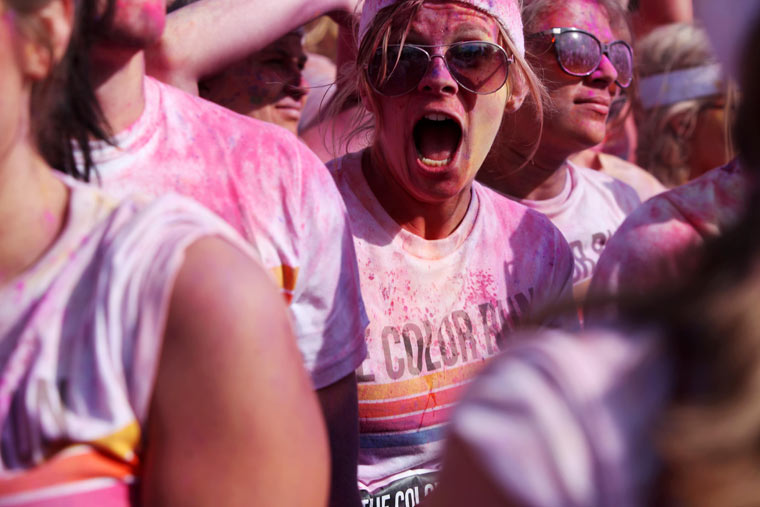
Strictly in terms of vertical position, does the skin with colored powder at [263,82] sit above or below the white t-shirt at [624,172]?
above

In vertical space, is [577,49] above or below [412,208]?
above

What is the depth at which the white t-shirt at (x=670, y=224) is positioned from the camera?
1.93 meters

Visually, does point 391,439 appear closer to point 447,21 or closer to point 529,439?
point 447,21

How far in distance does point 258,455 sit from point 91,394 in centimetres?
22

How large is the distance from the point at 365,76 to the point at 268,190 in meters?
0.87

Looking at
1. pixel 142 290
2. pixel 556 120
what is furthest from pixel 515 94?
pixel 142 290

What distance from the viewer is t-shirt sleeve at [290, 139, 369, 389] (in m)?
1.85

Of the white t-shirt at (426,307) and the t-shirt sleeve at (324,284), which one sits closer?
the t-shirt sleeve at (324,284)

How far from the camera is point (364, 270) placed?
7.90ft

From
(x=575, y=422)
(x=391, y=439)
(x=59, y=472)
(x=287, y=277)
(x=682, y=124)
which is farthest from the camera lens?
(x=682, y=124)

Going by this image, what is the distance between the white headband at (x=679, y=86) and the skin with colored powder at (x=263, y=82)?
2022mm

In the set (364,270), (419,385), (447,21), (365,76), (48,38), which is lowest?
(419,385)

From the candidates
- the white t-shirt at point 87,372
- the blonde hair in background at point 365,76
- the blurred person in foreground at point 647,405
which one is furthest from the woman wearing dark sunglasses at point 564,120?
the blurred person in foreground at point 647,405

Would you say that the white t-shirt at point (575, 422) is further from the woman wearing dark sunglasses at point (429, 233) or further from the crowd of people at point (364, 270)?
the woman wearing dark sunglasses at point (429, 233)
